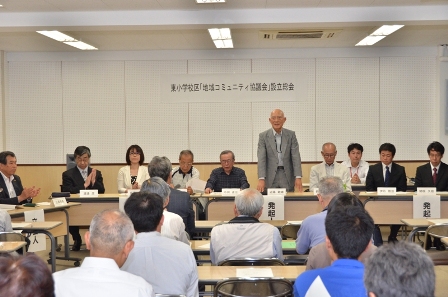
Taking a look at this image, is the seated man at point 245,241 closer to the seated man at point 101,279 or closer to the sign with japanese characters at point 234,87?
the seated man at point 101,279

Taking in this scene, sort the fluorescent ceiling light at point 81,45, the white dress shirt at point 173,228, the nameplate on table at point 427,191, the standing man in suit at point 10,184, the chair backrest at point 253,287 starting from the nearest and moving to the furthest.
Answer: the chair backrest at point 253,287 → the white dress shirt at point 173,228 → the standing man in suit at point 10,184 → the nameplate on table at point 427,191 → the fluorescent ceiling light at point 81,45

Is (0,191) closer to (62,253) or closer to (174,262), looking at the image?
(62,253)

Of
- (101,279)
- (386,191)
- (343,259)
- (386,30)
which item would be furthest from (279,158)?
(101,279)

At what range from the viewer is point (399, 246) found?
1618 millimetres

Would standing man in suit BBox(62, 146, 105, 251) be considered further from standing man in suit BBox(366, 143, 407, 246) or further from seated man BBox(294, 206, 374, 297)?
seated man BBox(294, 206, 374, 297)

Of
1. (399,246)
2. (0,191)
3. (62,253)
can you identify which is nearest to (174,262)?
(399,246)

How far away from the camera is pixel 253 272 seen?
11.0 ft

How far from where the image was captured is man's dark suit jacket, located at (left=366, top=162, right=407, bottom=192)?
8164 millimetres

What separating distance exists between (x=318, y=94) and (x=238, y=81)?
1561mm

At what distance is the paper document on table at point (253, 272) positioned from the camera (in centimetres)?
329

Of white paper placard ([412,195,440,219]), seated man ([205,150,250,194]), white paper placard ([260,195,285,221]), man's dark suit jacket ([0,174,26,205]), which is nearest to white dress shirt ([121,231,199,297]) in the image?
white paper placard ([260,195,285,221])

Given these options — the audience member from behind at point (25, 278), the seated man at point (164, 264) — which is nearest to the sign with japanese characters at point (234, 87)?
the seated man at point (164, 264)

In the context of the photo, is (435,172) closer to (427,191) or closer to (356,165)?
(427,191)

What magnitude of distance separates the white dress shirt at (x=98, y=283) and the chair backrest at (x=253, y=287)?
2.15 feet
